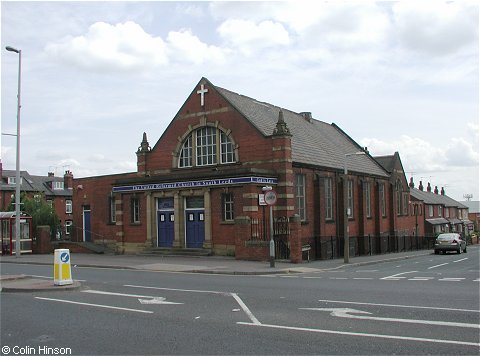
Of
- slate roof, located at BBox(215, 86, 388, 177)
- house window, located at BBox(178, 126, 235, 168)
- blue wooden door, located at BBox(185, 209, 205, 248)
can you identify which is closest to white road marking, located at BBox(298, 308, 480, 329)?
blue wooden door, located at BBox(185, 209, 205, 248)

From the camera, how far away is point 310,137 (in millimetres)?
37531

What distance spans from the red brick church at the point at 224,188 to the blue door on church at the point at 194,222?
2.2 inches

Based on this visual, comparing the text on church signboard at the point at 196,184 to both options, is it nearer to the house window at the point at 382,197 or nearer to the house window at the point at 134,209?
the house window at the point at 134,209

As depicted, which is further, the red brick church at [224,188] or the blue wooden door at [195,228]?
the blue wooden door at [195,228]

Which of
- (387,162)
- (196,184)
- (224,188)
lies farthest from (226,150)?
(387,162)

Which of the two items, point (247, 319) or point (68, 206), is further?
point (68, 206)

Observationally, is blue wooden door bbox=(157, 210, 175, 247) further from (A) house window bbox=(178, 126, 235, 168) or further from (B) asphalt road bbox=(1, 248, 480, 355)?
(B) asphalt road bbox=(1, 248, 480, 355)

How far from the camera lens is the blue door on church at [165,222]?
30.1m

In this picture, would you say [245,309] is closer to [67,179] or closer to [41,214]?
[41,214]

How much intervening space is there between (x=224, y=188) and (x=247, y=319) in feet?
59.6

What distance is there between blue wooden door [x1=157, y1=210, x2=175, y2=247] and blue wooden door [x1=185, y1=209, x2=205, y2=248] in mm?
1059

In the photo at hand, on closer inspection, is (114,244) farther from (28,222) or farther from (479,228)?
(479,228)

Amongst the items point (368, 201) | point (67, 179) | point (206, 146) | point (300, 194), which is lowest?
point (368, 201)

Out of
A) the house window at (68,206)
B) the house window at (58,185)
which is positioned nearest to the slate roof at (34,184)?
the house window at (58,185)
